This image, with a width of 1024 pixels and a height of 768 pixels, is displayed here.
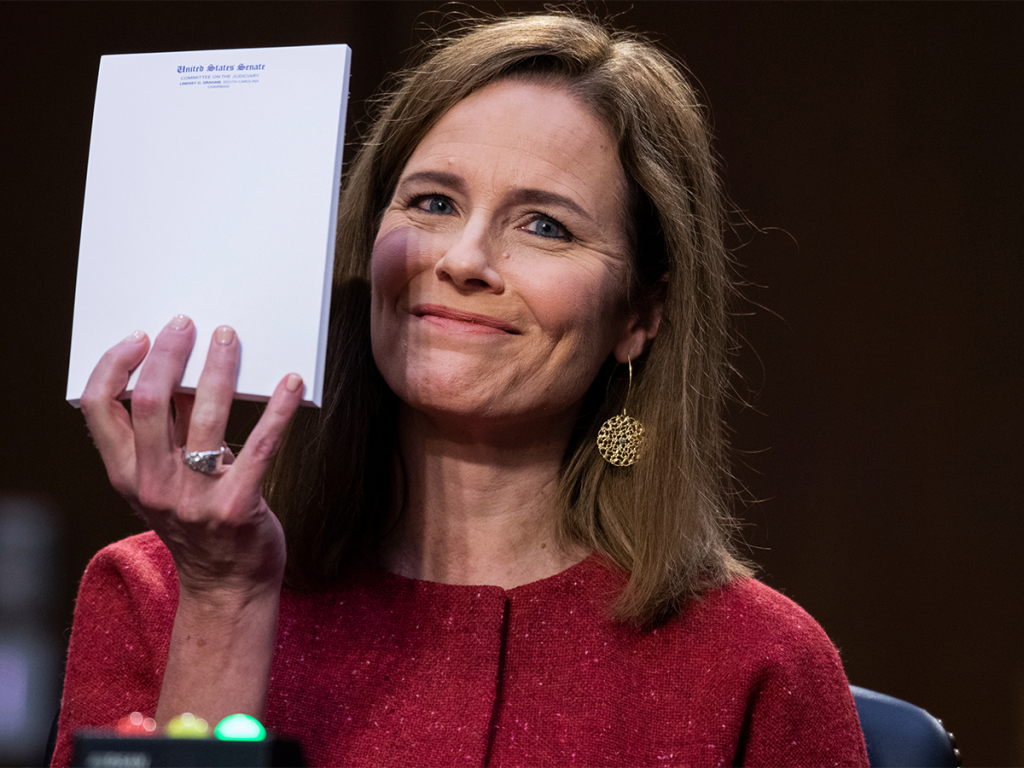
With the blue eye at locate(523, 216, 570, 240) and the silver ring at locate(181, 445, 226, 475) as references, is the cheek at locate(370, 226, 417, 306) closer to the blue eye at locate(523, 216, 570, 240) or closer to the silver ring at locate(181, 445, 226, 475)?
the blue eye at locate(523, 216, 570, 240)

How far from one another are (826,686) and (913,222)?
210 centimetres

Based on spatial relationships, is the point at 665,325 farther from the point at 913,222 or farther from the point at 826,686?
the point at 913,222

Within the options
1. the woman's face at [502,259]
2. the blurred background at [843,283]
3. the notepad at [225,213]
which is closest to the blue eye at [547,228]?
the woman's face at [502,259]

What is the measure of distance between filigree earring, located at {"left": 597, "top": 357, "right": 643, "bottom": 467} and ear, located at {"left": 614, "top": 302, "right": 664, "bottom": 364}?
0.05ft

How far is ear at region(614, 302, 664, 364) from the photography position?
5.29 feet

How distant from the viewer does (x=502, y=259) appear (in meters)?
1.39

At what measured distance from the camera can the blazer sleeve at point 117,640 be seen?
4.49 feet

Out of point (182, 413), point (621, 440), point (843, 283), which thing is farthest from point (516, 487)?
point (843, 283)

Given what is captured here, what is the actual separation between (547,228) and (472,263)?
16cm

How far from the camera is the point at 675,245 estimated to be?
1.58m

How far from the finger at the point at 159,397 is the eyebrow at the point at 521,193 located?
0.49 metres

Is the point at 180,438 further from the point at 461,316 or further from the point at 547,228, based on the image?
the point at 547,228

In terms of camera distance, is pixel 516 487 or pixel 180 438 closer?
pixel 180 438

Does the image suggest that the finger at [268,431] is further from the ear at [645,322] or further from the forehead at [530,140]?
the ear at [645,322]
